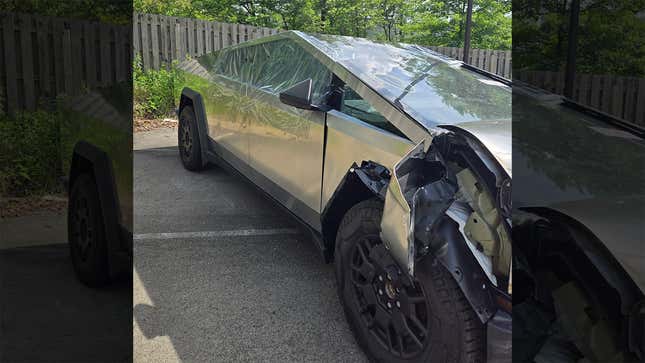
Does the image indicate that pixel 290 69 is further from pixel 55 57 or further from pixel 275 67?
pixel 55 57

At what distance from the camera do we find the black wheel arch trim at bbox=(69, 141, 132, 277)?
64 cm

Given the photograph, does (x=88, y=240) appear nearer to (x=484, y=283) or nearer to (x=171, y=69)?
(x=484, y=283)

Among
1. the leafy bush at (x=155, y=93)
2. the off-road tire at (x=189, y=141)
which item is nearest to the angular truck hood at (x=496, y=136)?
the off-road tire at (x=189, y=141)

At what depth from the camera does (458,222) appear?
1.59 m

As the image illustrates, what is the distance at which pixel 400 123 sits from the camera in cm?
203

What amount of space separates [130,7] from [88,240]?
0.29 m

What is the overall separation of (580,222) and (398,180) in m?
1.17

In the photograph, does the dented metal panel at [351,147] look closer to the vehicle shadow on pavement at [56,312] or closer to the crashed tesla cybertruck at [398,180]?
the crashed tesla cybertruck at [398,180]

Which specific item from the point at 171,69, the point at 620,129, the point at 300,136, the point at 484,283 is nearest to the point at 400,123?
the point at 484,283

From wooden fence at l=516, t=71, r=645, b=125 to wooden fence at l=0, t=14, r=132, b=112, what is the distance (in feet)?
1.48

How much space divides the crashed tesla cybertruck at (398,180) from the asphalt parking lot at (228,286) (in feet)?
1.00

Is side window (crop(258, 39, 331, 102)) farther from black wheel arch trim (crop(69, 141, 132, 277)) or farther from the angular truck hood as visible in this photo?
black wheel arch trim (crop(69, 141, 132, 277))

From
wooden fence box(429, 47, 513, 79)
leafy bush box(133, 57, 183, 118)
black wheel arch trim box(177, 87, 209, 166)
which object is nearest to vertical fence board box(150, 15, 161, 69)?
leafy bush box(133, 57, 183, 118)

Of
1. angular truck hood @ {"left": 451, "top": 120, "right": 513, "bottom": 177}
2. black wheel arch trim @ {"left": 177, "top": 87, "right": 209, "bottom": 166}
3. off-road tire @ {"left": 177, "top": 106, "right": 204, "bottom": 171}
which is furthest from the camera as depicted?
off-road tire @ {"left": 177, "top": 106, "right": 204, "bottom": 171}
